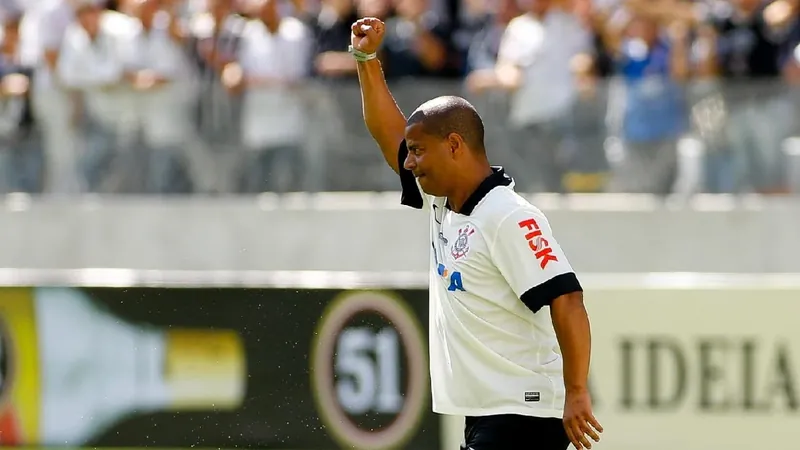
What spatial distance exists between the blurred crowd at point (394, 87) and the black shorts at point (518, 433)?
18.5 feet

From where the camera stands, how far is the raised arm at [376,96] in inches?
223

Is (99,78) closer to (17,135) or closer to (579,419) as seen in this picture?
(17,135)

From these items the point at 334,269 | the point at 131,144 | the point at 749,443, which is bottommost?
the point at 749,443

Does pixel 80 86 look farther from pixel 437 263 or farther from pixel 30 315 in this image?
pixel 437 263

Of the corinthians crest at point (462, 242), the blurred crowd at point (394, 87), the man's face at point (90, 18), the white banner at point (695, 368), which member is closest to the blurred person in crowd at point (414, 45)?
the blurred crowd at point (394, 87)

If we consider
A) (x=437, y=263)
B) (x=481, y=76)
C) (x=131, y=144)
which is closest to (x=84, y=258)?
(x=131, y=144)

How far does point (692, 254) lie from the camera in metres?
11.6

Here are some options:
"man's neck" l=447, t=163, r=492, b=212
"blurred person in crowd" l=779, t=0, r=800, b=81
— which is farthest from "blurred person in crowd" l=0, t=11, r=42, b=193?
"man's neck" l=447, t=163, r=492, b=212

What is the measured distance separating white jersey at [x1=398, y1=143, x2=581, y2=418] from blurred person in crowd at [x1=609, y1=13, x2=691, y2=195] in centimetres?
557

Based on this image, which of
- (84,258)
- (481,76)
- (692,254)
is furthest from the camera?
(84,258)

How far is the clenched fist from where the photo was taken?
5.64m

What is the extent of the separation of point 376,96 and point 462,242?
1025 millimetres

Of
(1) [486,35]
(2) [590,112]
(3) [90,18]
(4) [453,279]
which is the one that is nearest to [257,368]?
(2) [590,112]

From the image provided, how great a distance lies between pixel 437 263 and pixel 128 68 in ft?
21.7
